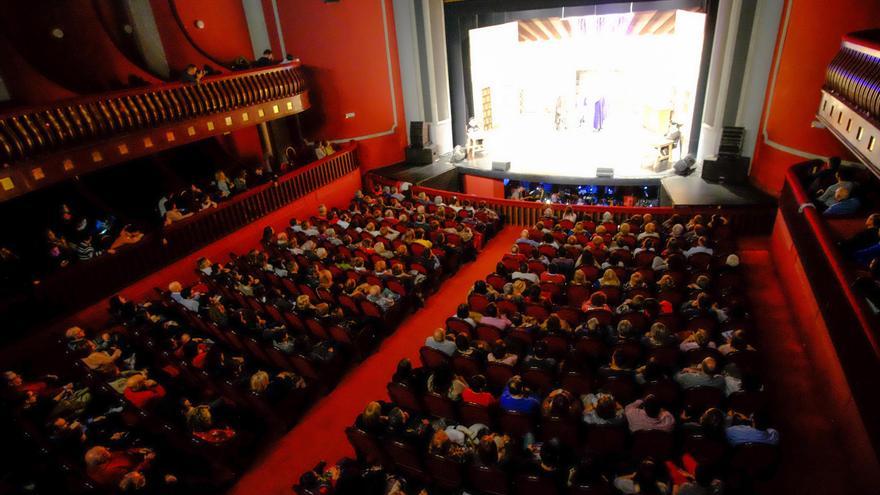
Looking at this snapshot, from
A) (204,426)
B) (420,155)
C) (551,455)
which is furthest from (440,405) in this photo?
(420,155)

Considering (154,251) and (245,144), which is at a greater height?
(245,144)

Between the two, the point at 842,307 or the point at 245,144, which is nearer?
the point at 842,307

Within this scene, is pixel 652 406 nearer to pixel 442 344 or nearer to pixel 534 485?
pixel 534 485

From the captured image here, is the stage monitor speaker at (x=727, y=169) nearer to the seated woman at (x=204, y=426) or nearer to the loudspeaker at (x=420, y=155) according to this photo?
the loudspeaker at (x=420, y=155)

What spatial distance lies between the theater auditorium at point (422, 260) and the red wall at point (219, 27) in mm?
68

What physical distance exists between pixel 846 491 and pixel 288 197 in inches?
356

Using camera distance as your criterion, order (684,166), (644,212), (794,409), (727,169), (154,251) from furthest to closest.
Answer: (684,166) < (727,169) < (644,212) < (154,251) < (794,409)

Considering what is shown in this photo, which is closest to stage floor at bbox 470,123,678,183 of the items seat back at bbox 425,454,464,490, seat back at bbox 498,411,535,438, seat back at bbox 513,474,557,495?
seat back at bbox 498,411,535,438

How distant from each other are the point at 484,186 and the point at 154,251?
22.9 feet

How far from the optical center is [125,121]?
752 cm

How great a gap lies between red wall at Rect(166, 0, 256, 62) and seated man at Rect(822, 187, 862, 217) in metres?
11.1

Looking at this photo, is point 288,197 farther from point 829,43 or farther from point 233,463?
point 829,43

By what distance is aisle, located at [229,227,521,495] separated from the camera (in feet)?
14.4

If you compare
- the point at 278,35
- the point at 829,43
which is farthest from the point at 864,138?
the point at 278,35
